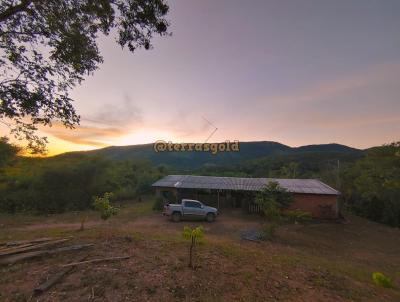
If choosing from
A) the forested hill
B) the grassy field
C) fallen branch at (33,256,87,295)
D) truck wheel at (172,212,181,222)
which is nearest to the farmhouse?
truck wheel at (172,212,181,222)

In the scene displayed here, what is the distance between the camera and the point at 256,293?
6969 mm

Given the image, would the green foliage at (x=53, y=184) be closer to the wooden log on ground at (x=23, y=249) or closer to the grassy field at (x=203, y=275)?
the grassy field at (x=203, y=275)

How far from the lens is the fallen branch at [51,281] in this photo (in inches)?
249

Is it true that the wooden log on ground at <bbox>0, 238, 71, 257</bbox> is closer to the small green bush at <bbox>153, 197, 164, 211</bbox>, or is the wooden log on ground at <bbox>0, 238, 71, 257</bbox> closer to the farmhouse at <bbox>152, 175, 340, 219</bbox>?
the small green bush at <bbox>153, 197, 164, 211</bbox>

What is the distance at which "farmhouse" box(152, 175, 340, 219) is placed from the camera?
73.2 feet

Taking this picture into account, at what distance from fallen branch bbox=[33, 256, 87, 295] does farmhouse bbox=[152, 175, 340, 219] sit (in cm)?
1738

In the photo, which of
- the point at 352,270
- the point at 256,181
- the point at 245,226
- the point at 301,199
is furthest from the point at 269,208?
the point at 256,181

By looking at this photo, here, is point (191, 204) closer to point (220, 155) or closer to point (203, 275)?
point (203, 275)

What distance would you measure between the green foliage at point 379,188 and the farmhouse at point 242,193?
3158 millimetres

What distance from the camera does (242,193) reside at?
2603cm

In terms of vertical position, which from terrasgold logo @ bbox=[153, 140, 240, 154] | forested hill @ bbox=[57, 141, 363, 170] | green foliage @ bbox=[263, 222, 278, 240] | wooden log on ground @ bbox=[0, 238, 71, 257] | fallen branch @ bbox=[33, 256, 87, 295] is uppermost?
forested hill @ bbox=[57, 141, 363, 170]

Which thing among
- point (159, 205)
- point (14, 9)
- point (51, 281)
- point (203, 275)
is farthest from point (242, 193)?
point (14, 9)

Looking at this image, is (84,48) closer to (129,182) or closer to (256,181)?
(256,181)

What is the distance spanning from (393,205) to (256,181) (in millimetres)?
12942
